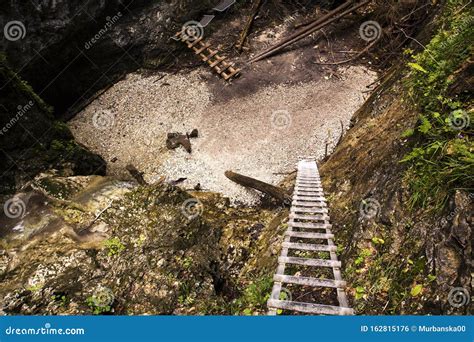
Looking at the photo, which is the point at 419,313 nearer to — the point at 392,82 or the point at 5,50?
the point at 392,82

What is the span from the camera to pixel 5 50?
988 cm

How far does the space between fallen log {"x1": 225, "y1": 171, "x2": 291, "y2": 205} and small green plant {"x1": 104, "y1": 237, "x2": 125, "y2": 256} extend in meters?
3.82

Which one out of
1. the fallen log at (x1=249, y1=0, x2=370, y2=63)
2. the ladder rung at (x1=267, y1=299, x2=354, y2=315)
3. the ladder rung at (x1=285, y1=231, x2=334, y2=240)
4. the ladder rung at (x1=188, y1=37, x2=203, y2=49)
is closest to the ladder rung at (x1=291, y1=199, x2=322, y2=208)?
the ladder rung at (x1=285, y1=231, x2=334, y2=240)

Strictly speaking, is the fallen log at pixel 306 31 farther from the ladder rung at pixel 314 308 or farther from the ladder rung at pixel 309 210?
the ladder rung at pixel 314 308

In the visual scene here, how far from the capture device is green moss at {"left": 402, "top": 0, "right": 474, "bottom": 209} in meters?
4.05

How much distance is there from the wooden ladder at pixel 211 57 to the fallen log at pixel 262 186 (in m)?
4.67

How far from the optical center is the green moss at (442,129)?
405 cm

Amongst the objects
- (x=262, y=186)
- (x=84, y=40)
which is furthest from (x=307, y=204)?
(x=84, y=40)

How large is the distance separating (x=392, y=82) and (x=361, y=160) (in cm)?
303

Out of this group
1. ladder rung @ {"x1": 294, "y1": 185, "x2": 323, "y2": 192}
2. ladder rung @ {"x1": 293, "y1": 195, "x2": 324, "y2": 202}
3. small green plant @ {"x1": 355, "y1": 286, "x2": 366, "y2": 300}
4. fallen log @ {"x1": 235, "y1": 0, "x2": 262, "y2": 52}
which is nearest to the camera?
small green plant @ {"x1": 355, "y1": 286, "x2": 366, "y2": 300}

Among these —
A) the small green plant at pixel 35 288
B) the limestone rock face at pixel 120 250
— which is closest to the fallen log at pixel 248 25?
the limestone rock face at pixel 120 250

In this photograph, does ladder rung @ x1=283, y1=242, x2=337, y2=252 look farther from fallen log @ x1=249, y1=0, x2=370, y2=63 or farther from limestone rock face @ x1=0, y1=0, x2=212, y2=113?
limestone rock face @ x1=0, y1=0, x2=212, y2=113

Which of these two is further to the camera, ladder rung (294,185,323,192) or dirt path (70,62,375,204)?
dirt path (70,62,375,204)

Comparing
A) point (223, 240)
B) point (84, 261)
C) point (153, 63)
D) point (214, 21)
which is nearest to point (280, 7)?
point (214, 21)
